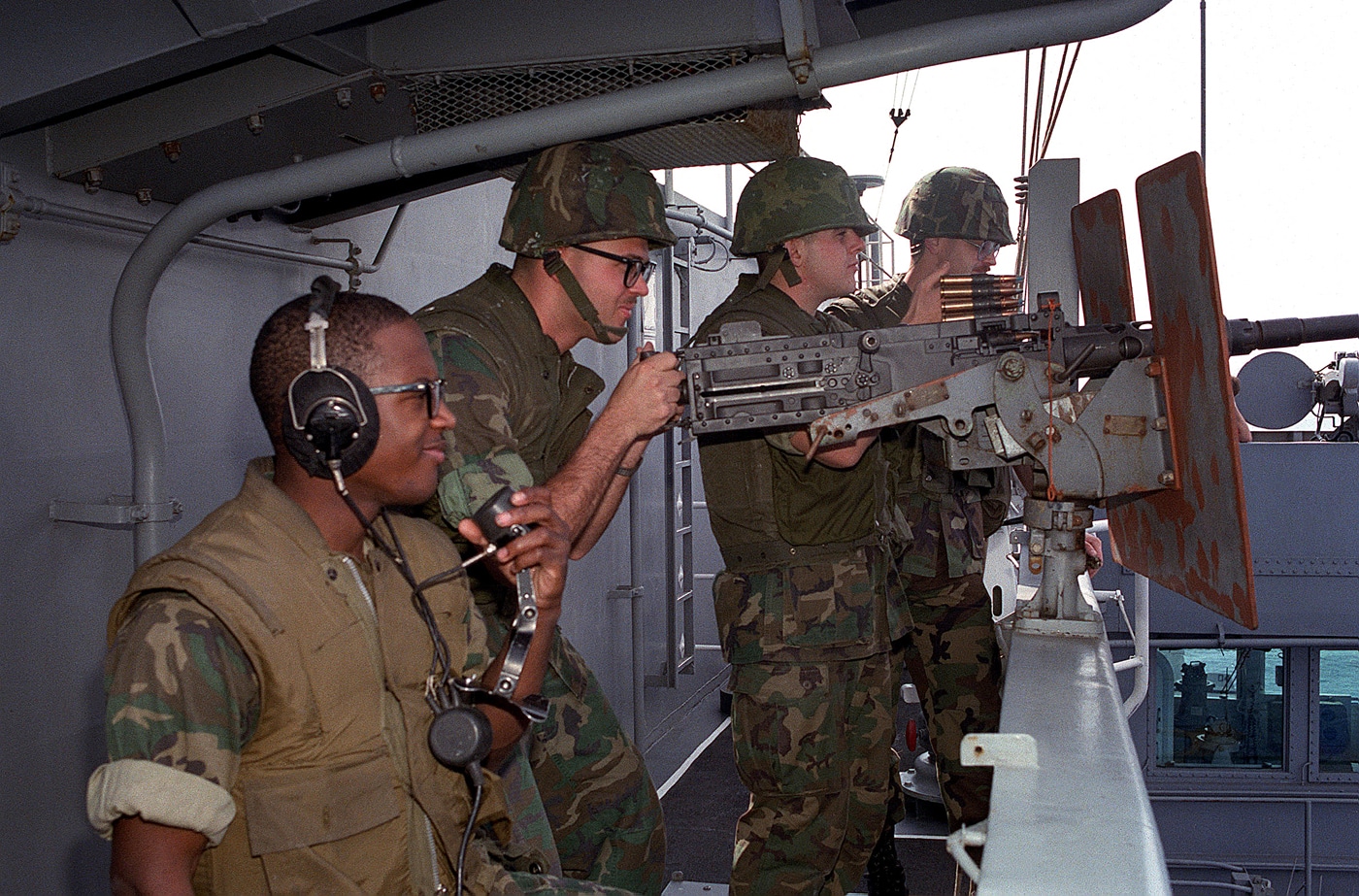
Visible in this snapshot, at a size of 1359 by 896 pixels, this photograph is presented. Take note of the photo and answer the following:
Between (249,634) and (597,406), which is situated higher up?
(597,406)

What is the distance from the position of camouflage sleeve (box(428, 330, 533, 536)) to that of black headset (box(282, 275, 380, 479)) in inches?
16.2

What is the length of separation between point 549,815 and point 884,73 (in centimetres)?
190

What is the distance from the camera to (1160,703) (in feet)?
26.7

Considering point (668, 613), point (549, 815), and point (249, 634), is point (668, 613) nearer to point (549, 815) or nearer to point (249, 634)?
point (549, 815)

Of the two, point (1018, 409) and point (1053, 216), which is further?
point (1053, 216)

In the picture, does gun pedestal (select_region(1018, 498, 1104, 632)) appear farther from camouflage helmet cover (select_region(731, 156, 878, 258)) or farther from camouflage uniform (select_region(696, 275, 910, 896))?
camouflage helmet cover (select_region(731, 156, 878, 258))

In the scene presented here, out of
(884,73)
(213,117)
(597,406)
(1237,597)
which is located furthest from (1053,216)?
(597,406)

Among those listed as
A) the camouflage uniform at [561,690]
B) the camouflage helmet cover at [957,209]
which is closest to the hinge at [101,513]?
the camouflage uniform at [561,690]

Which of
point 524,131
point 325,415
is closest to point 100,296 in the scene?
point 524,131

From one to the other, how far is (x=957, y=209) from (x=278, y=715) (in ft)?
11.7

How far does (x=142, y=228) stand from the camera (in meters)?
2.97

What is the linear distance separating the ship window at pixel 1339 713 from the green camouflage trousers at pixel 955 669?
5.57m

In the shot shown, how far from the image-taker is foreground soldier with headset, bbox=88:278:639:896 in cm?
142

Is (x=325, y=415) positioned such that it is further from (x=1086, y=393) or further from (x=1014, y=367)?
(x=1086, y=393)
